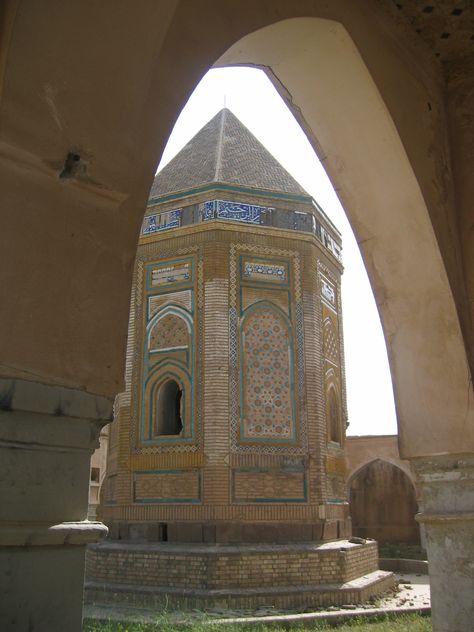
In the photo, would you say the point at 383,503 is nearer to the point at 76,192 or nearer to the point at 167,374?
the point at 167,374

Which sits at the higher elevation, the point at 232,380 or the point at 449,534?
the point at 232,380

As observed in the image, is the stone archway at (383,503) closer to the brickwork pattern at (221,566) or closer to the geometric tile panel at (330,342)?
the geometric tile panel at (330,342)

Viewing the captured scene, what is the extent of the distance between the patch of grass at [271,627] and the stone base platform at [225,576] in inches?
45.3

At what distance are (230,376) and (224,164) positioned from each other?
4.79m

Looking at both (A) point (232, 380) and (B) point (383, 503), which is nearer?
A: (A) point (232, 380)

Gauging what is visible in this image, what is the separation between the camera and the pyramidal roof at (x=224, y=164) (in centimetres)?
A: 1273

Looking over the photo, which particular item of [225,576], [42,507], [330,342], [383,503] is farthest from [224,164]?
[42,507]

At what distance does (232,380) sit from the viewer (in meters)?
11.1

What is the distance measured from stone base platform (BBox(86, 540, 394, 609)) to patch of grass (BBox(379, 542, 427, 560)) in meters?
6.90

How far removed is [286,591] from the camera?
9039mm

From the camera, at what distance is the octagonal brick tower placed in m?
10.6

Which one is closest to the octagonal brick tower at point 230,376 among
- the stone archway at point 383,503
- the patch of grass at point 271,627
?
the patch of grass at point 271,627

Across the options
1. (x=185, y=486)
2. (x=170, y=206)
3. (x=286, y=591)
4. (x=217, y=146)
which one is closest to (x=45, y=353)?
(x=286, y=591)

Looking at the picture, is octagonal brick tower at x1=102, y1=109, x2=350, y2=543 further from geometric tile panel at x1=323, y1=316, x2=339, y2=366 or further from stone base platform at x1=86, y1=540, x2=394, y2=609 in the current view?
stone base platform at x1=86, y1=540, x2=394, y2=609
